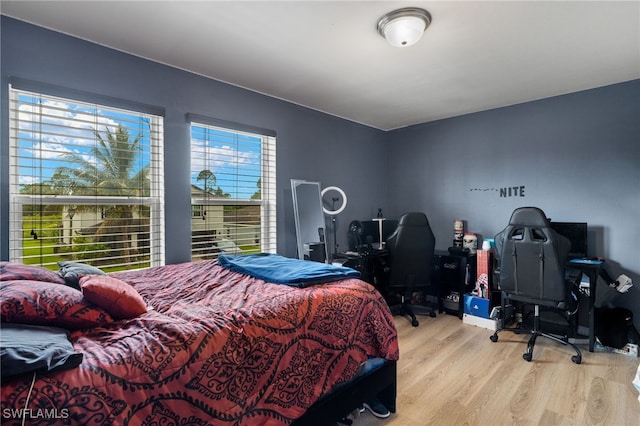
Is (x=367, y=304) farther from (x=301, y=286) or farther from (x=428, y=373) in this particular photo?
(x=428, y=373)

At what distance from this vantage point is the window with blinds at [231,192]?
2.80m

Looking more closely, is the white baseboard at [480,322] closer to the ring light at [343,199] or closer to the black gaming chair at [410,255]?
the black gaming chair at [410,255]

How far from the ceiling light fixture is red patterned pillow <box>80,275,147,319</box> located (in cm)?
210

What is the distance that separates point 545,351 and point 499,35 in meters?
2.63

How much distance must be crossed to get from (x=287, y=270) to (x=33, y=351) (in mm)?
1292

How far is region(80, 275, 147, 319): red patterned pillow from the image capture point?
4.09 ft

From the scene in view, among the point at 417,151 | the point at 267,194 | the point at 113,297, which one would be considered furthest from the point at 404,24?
the point at 417,151

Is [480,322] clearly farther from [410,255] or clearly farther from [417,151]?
[417,151]

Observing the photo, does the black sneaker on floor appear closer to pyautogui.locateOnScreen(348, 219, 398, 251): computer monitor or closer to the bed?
the bed

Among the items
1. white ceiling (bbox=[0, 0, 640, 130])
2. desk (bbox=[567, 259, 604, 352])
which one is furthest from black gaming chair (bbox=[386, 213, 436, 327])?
white ceiling (bbox=[0, 0, 640, 130])

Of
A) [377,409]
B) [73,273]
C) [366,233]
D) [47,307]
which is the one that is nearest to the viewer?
[47,307]

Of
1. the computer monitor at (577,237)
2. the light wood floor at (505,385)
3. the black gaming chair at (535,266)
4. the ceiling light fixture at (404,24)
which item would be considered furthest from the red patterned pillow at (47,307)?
the computer monitor at (577,237)

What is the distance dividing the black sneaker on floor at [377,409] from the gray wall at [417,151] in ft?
5.97

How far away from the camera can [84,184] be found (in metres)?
2.22
